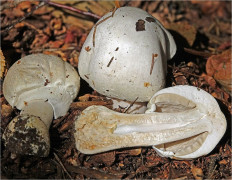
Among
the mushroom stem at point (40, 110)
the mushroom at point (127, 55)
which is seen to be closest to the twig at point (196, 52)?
the mushroom at point (127, 55)

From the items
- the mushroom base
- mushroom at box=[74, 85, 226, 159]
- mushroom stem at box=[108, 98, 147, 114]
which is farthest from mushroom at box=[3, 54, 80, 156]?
the mushroom base

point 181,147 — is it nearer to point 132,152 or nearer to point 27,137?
point 132,152

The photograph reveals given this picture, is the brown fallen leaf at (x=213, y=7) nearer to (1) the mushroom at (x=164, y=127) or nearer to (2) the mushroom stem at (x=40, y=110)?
(1) the mushroom at (x=164, y=127)

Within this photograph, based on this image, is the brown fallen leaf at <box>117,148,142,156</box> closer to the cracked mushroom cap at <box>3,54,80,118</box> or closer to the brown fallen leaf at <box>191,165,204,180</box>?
the brown fallen leaf at <box>191,165,204,180</box>

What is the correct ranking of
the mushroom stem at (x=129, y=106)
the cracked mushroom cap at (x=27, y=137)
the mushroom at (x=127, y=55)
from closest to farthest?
the cracked mushroom cap at (x=27, y=137) < the mushroom at (x=127, y=55) < the mushroom stem at (x=129, y=106)

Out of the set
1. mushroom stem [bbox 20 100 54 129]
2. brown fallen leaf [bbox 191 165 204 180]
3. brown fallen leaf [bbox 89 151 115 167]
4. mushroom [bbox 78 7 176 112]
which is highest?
mushroom [bbox 78 7 176 112]

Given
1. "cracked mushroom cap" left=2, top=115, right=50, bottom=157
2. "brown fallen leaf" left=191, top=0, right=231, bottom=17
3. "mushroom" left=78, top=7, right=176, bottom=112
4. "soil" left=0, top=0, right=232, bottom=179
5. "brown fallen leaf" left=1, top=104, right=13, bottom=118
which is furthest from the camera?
"brown fallen leaf" left=191, top=0, right=231, bottom=17

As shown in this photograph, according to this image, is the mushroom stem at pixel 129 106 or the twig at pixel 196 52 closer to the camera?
the mushroom stem at pixel 129 106

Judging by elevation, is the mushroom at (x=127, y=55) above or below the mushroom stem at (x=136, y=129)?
above
